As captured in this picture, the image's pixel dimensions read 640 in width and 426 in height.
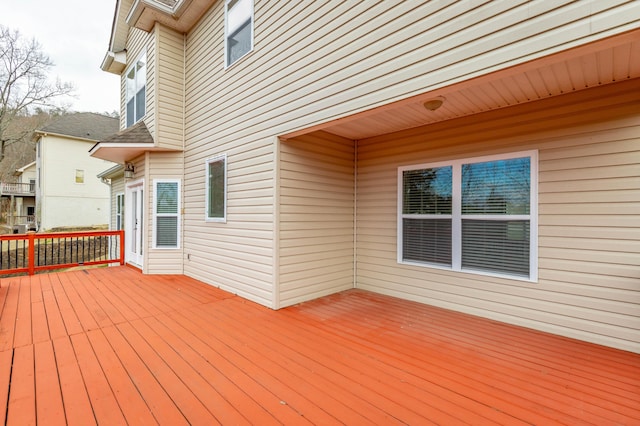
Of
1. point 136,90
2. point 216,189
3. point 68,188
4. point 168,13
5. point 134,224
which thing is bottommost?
point 134,224

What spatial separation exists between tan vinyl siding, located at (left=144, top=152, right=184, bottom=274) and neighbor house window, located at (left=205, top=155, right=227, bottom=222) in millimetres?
1134

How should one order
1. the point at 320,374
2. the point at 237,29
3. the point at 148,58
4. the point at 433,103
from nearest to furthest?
1. the point at 320,374
2. the point at 433,103
3. the point at 237,29
4. the point at 148,58

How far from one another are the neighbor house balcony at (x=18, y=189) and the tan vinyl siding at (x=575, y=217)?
3359cm

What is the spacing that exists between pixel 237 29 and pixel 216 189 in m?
2.83

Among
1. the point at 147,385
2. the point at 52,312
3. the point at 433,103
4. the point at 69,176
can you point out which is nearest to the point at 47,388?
the point at 147,385

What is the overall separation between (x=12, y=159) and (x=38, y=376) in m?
32.6

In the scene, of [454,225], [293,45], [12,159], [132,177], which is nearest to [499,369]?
[454,225]

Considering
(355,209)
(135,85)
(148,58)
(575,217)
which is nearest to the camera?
(575,217)

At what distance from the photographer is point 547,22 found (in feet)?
6.24

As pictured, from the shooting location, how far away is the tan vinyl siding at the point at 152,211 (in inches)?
240

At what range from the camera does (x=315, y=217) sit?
14.7 ft

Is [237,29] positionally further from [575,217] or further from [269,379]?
[575,217]

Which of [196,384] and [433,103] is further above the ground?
[433,103]

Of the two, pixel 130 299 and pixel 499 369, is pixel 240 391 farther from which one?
pixel 130 299
